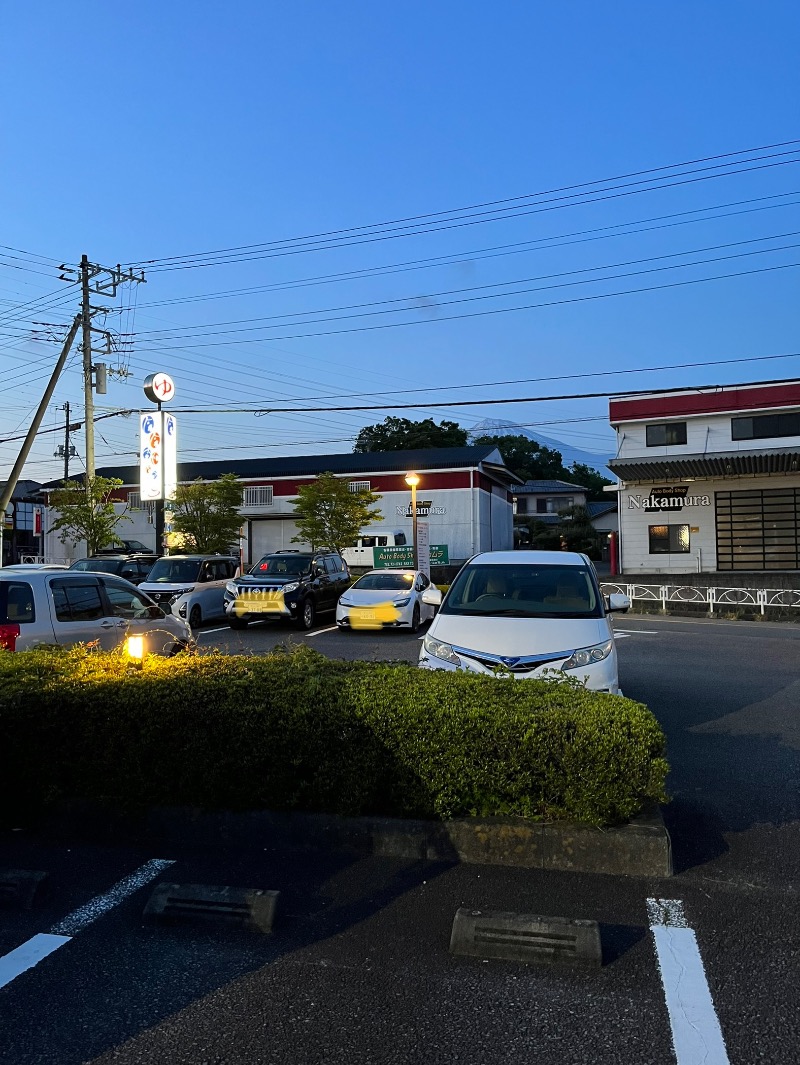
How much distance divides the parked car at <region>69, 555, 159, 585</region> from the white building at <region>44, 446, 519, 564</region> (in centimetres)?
1746

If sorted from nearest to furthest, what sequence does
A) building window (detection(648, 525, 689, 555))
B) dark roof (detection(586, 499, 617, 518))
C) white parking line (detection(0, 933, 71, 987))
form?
1. white parking line (detection(0, 933, 71, 987))
2. building window (detection(648, 525, 689, 555))
3. dark roof (detection(586, 499, 617, 518))

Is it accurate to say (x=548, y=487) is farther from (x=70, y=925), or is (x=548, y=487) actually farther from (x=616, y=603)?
(x=70, y=925)

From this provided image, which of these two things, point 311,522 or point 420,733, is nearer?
point 420,733

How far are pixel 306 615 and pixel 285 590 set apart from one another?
0.99 m

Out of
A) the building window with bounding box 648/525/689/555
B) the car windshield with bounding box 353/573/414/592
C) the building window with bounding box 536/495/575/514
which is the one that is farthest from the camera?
the building window with bounding box 536/495/575/514

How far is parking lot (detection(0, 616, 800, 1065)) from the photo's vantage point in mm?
3100

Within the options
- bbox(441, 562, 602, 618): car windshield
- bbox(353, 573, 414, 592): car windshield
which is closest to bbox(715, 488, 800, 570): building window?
bbox(353, 573, 414, 592): car windshield

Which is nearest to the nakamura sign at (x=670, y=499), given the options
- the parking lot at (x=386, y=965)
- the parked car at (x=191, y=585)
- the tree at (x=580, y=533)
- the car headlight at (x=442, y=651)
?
the parked car at (x=191, y=585)

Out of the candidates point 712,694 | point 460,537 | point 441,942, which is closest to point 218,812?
point 441,942

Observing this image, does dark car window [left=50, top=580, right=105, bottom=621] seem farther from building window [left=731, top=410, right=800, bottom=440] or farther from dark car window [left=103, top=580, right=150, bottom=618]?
building window [left=731, top=410, right=800, bottom=440]

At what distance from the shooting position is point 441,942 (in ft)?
12.6

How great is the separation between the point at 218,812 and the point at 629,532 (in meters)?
31.8

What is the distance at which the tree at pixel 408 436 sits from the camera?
2931 inches

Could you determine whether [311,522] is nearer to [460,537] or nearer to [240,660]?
[460,537]
